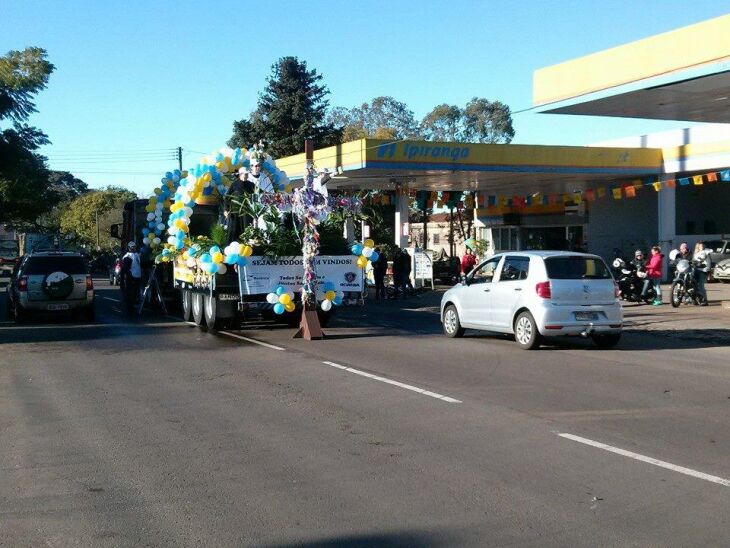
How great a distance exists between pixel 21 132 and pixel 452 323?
39.1 meters

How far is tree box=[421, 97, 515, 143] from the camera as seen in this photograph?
8350 centimetres

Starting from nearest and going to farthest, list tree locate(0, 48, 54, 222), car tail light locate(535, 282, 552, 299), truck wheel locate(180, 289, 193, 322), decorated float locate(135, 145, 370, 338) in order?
car tail light locate(535, 282, 552, 299) → decorated float locate(135, 145, 370, 338) → truck wheel locate(180, 289, 193, 322) → tree locate(0, 48, 54, 222)

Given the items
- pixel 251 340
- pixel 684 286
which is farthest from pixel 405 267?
pixel 251 340

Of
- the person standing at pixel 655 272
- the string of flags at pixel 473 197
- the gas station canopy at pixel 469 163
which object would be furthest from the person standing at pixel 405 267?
the person standing at pixel 655 272

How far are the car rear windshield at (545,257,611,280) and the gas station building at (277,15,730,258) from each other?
175 inches

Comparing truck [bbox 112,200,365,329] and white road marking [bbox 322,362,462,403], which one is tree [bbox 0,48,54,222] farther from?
white road marking [bbox 322,362,462,403]

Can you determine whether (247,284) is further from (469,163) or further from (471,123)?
(471,123)

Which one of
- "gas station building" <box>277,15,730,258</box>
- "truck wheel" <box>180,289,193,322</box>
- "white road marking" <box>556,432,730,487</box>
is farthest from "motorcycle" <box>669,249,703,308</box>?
"white road marking" <box>556,432,730,487</box>

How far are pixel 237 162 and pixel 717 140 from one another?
61.8ft

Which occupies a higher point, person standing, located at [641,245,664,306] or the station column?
the station column

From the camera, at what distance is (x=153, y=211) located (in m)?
23.5

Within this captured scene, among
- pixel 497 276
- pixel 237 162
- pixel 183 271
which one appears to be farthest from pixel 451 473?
pixel 183 271

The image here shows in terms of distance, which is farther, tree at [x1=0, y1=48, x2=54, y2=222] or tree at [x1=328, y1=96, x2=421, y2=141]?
tree at [x1=328, y1=96, x2=421, y2=141]

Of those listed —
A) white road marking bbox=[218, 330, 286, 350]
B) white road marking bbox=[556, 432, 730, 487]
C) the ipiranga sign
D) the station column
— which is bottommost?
white road marking bbox=[556, 432, 730, 487]
